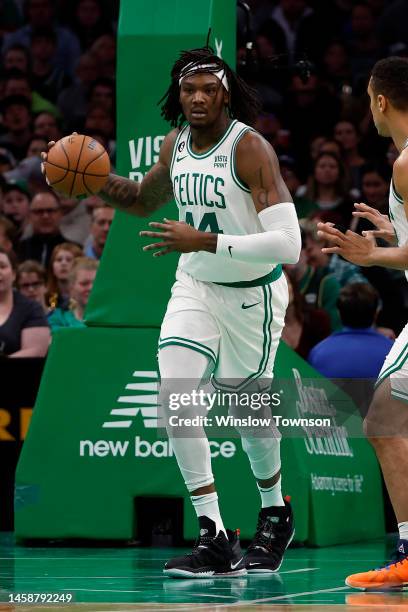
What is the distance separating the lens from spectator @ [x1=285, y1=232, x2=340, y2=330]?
11.3 meters

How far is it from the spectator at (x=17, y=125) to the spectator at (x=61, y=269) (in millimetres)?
3837

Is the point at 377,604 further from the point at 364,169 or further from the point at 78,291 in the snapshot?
the point at 364,169

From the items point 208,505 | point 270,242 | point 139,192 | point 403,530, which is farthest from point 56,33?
point 403,530

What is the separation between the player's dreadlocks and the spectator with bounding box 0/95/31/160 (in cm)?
792

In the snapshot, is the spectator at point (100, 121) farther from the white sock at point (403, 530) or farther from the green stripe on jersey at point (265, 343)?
the white sock at point (403, 530)

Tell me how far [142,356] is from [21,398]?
4.12 ft

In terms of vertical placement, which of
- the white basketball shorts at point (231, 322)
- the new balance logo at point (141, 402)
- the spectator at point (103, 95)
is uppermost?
the spectator at point (103, 95)

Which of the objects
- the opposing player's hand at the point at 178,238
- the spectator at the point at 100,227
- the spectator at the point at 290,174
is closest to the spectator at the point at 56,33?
the spectator at the point at 290,174

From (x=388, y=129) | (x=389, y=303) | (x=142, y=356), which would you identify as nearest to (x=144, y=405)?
(x=142, y=356)

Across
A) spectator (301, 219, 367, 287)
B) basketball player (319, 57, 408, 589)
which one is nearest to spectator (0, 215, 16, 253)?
spectator (301, 219, 367, 287)

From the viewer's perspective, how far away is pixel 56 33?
54.4 ft

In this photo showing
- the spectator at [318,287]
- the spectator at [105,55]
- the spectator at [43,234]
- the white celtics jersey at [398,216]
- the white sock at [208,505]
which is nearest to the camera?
the white celtics jersey at [398,216]

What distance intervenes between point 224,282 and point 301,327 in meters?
3.58

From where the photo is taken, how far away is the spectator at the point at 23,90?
1542 centimetres
